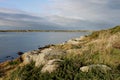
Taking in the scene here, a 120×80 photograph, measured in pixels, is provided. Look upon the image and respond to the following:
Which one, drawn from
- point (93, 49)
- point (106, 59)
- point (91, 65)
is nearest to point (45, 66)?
point (91, 65)

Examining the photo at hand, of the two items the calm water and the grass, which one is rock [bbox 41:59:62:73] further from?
the calm water

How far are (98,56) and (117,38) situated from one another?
563 cm

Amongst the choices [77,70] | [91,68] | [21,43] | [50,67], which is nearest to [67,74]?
[77,70]

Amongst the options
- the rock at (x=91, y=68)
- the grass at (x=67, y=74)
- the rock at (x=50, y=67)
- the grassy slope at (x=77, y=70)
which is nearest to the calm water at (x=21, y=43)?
the grassy slope at (x=77, y=70)

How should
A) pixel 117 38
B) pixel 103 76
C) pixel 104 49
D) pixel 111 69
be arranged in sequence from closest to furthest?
1. pixel 103 76
2. pixel 111 69
3. pixel 104 49
4. pixel 117 38

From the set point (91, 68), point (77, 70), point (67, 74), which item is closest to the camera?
point (67, 74)

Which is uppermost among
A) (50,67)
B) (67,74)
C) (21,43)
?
(50,67)

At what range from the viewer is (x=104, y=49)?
2078 cm

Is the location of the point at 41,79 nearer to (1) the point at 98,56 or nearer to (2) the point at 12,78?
(2) the point at 12,78

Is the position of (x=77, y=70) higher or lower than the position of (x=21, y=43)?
higher

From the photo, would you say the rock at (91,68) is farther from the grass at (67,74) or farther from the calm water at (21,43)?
the calm water at (21,43)

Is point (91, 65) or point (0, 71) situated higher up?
point (91, 65)

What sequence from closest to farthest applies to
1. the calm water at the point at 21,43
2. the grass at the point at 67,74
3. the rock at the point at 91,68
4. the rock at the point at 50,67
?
the grass at the point at 67,74
the rock at the point at 91,68
the rock at the point at 50,67
the calm water at the point at 21,43

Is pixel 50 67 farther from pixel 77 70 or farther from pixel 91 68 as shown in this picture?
pixel 91 68
